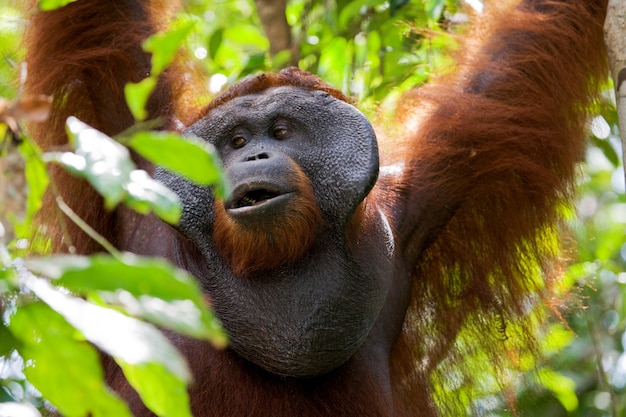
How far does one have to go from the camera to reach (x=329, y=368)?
3584mm

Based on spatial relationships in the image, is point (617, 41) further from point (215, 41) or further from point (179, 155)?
point (215, 41)

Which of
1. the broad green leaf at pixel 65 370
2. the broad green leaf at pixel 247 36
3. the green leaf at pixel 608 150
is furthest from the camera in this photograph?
the broad green leaf at pixel 247 36

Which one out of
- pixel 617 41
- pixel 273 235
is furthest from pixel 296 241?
pixel 617 41

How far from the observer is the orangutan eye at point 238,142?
11.2 feet

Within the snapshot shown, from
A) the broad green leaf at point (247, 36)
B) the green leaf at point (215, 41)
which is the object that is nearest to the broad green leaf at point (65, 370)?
the green leaf at point (215, 41)

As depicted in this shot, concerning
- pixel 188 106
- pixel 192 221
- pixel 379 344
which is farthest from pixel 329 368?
pixel 188 106

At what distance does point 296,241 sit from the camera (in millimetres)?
3307

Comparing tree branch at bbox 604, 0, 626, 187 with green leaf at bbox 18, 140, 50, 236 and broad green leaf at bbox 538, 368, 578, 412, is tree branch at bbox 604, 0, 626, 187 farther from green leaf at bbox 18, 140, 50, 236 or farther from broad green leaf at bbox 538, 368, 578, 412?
broad green leaf at bbox 538, 368, 578, 412

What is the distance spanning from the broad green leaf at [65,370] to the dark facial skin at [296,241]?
1912 mm

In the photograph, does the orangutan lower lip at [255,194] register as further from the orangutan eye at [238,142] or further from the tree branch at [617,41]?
the tree branch at [617,41]

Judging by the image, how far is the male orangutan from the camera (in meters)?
3.39

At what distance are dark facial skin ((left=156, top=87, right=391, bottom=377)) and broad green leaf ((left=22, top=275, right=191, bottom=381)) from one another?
6.56ft

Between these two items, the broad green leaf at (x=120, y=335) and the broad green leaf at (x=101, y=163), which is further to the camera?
the broad green leaf at (x=101, y=163)

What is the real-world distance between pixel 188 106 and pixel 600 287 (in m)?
3.37
